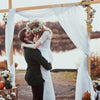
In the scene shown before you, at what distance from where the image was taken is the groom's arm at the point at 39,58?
451 centimetres

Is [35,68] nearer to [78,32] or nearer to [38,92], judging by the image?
[38,92]

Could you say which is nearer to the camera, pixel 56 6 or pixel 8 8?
pixel 56 6

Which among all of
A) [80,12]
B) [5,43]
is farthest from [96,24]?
[5,43]

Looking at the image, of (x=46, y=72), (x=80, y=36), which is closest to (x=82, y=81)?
(x=46, y=72)

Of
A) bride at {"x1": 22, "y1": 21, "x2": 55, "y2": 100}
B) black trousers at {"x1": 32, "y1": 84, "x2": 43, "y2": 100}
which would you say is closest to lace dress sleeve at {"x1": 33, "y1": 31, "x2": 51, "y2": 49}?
bride at {"x1": 22, "y1": 21, "x2": 55, "y2": 100}

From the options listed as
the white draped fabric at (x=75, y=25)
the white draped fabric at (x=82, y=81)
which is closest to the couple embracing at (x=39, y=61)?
the white draped fabric at (x=75, y=25)

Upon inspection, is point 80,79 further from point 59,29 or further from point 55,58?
point 59,29

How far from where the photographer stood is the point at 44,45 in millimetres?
4594

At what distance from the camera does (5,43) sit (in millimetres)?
4961

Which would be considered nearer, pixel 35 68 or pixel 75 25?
pixel 75 25

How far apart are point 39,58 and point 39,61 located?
6 centimetres

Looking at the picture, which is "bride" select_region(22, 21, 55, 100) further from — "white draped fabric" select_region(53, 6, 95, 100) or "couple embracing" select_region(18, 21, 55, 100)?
"white draped fabric" select_region(53, 6, 95, 100)

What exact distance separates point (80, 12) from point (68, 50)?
0.86 meters

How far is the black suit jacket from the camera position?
4.52 meters
